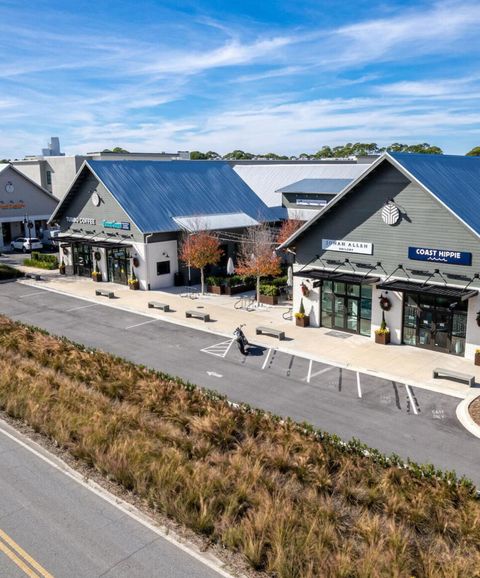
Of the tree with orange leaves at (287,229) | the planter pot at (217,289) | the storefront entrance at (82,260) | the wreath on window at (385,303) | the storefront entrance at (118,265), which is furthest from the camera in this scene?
the storefront entrance at (82,260)

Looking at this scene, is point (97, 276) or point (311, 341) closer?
point (311, 341)

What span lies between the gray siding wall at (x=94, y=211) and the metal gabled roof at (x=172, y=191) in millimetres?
878

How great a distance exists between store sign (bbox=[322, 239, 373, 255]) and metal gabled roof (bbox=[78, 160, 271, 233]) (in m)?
14.3

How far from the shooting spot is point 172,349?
2672cm

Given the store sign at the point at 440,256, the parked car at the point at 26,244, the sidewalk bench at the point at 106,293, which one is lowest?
the sidewalk bench at the point at 106,293

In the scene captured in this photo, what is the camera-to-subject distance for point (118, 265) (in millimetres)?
42344

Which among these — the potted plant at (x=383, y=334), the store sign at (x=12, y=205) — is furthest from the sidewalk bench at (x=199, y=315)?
the store sign at (x=12, y=205)

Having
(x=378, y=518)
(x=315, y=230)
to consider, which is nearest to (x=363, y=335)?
(x=315, y=230)

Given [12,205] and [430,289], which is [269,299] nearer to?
[430,289]

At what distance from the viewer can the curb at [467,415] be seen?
18141 millimetres

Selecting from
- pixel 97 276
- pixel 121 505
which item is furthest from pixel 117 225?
pixel 121 505

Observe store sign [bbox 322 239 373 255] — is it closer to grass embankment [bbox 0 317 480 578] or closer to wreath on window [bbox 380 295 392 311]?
wreath on window [bbox 380 295 392 311]

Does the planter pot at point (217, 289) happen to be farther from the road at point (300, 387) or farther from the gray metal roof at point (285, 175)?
the gray metal roof at point (285, 175)

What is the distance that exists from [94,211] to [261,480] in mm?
33371
